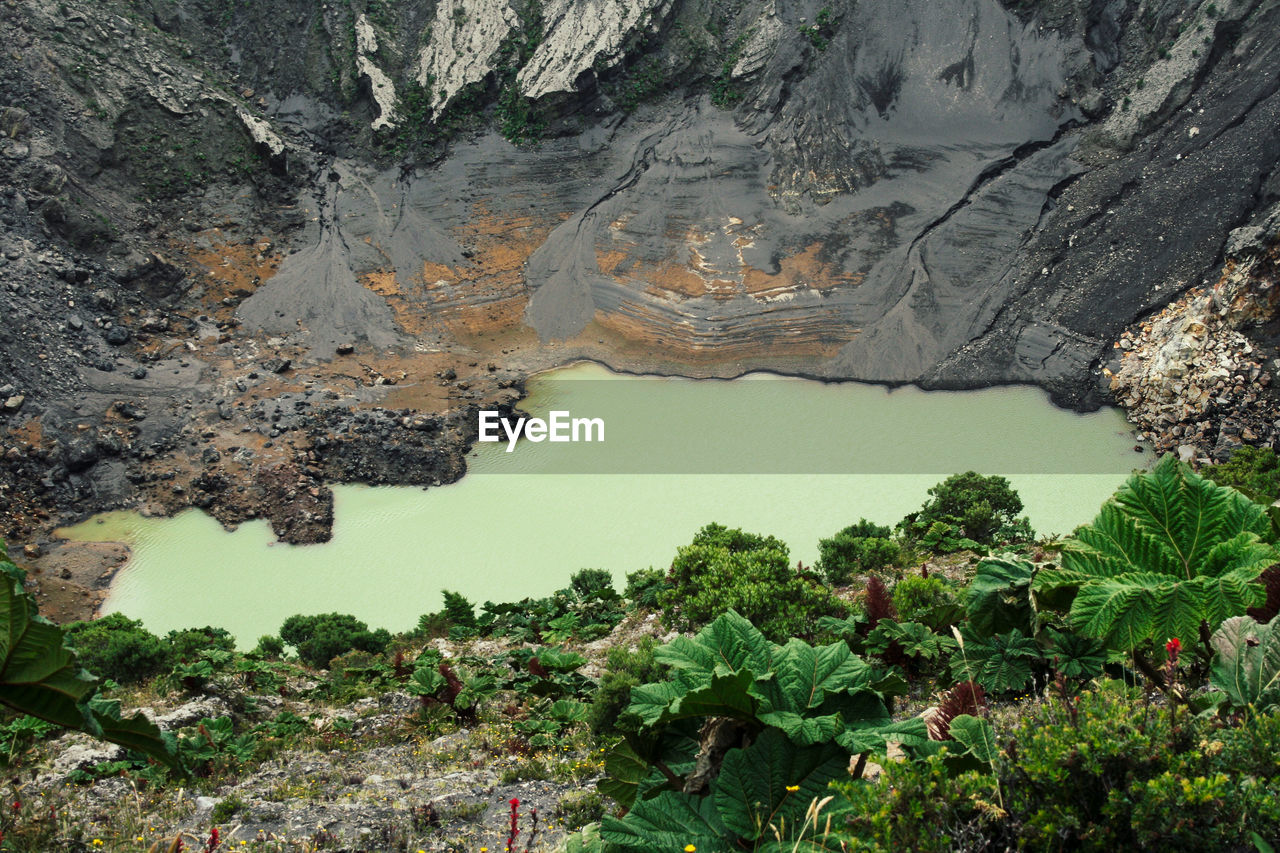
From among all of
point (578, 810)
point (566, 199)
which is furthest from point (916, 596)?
point (566, 199)

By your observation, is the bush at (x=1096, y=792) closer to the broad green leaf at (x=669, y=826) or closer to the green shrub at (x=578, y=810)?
the broad green leaf at (x=669, y=826)

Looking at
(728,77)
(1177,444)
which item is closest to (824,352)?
(1177,444)

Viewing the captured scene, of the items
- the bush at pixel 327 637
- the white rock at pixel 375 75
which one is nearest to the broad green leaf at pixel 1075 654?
the bush at pixel 327 637

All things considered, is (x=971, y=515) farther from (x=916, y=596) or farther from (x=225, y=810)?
(x=225, y=810)

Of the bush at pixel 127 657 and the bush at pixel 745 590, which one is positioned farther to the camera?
the bush at pixel 127 657

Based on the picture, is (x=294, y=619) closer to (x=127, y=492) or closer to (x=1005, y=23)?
(x=127, y=492)

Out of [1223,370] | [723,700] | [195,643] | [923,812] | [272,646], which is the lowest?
[923,812]
